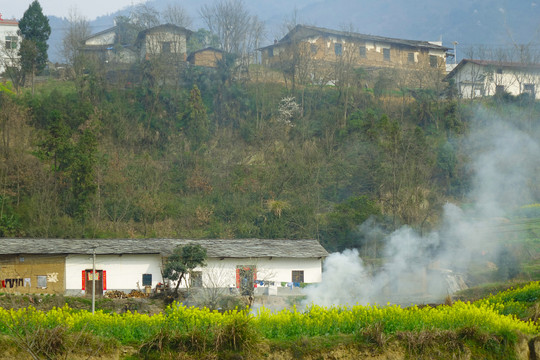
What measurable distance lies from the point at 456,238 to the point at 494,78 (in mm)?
26531

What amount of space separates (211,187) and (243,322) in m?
30.7

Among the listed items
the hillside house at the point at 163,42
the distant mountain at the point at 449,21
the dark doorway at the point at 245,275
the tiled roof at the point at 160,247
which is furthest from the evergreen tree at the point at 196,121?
the distant mountain at the point at 449,21

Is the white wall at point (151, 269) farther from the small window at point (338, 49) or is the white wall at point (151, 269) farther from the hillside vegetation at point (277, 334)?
the small window at point (338, 49)

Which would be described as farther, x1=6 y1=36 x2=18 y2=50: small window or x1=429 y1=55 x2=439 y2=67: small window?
x1=429 y1=55 x2=439 y2=67: small window

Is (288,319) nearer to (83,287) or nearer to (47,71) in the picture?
(83,287)

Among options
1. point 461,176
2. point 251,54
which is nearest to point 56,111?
point 251,54

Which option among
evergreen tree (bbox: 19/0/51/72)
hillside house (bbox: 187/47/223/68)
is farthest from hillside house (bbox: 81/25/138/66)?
hillside house (bbox: 187/47/223/68)

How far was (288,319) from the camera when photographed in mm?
14984

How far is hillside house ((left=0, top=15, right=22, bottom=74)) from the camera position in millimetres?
52141

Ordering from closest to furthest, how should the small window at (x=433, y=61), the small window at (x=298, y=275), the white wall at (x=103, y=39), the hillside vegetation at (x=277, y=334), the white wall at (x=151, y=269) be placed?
the hillside vegetation at (x=277, y=334), the white wall at (x=151, y=269), the small window at (x=298, y=275), the white wall at (x=103, y=39), the small window at (x=433, y=61)

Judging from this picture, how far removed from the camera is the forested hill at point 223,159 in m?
39.8

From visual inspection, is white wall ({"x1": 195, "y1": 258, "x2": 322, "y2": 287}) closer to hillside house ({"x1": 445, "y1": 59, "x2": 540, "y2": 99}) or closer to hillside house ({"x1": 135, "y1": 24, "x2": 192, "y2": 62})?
hillside house ({"x1": 135, "y1": 24, "x2": 192, "y2": 62})

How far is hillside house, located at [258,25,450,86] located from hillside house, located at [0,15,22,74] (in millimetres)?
21700

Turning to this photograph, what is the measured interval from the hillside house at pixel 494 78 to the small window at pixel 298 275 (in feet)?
99.3
